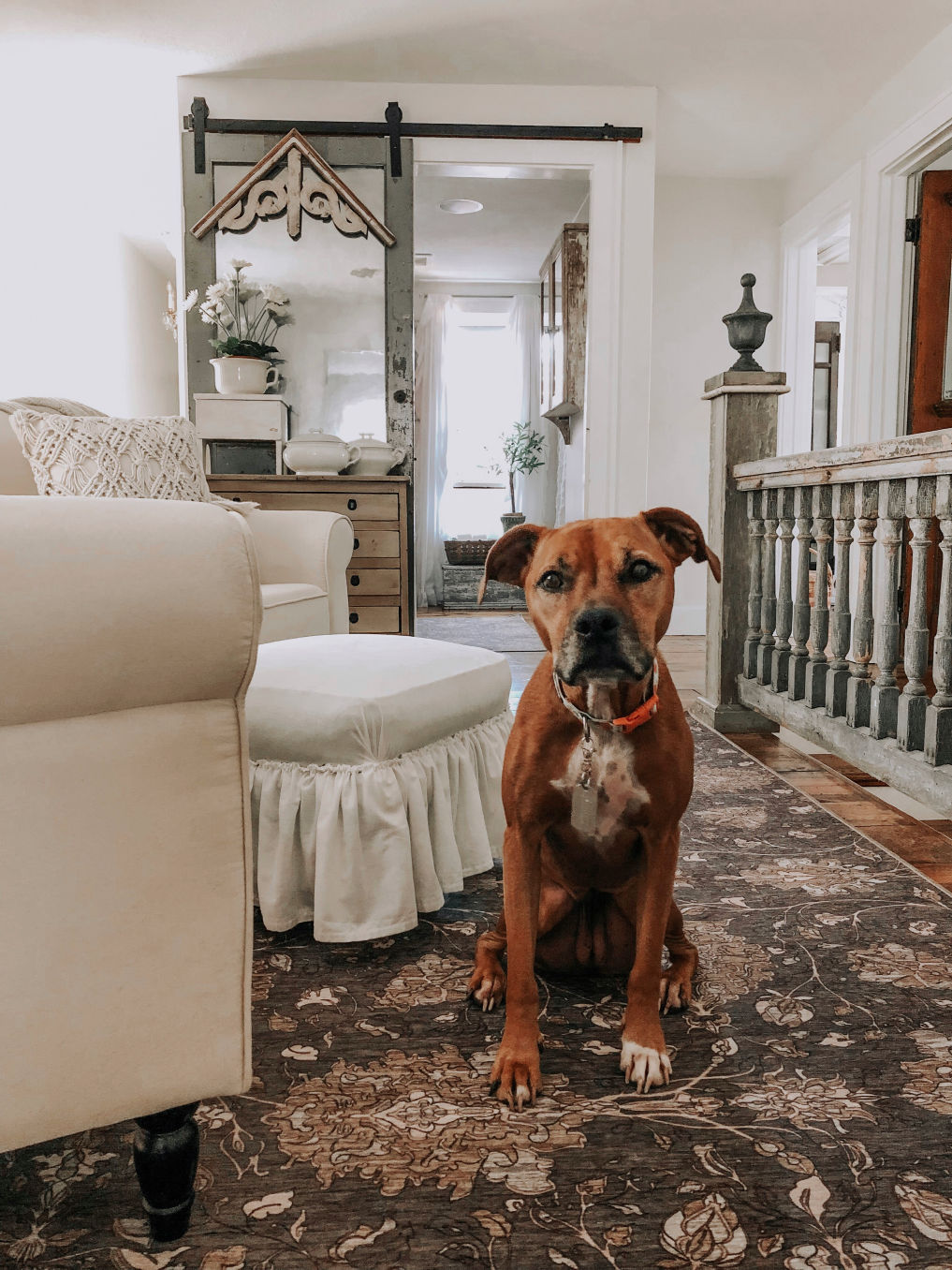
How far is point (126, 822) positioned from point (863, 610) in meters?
1.93

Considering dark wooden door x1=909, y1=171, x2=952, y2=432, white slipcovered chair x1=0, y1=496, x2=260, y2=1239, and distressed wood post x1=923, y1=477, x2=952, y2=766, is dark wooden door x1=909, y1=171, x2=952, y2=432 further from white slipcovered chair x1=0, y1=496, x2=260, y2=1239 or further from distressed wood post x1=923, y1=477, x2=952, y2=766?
white slipcovered chair x1=0, y1=496, x2=260, y2=1239

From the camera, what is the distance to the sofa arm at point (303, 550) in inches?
117

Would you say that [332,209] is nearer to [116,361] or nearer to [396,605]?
[396,605]

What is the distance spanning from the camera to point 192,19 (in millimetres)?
3672

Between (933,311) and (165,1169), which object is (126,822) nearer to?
(165,1169)

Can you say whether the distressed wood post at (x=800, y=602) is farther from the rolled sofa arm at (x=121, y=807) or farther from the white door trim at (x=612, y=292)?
the rolled sofa arm at (x=121, y=807)

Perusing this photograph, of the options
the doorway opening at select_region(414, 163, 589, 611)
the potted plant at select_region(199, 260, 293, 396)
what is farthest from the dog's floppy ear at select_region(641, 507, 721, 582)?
the doorway opening at select_region(414, 163, 589, 611)

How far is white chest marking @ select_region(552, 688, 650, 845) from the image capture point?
113 cm

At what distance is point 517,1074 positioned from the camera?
109cm

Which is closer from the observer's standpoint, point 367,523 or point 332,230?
point 367,523

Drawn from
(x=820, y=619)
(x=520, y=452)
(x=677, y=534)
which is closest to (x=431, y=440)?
(x=520, y=452)

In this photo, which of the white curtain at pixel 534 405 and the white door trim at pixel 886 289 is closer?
the white door trim at pixel 886 289

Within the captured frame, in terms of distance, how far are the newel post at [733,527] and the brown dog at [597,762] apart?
1.97m

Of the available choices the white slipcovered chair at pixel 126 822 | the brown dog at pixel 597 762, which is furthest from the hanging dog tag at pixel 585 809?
the white slipcovered chair at pixel 126 822
